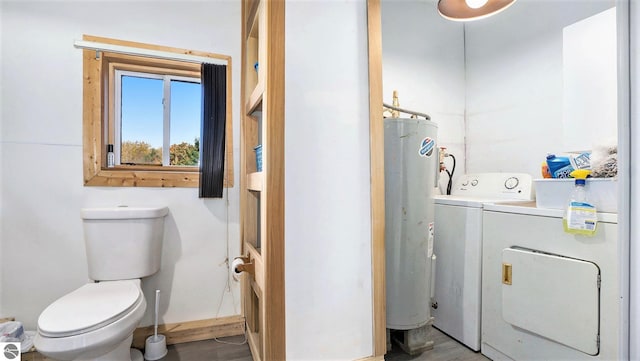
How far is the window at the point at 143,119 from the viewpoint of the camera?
1712mm

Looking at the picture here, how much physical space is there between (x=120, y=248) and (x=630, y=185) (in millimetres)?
2079

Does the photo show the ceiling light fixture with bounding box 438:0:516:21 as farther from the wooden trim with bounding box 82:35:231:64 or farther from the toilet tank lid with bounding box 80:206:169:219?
the toilet tank lid with bounding box 80:206:169:219

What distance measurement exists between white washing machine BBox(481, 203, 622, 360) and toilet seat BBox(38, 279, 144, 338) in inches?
74.2

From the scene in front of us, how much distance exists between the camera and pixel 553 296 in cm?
132

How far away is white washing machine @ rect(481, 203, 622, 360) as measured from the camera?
1183mm

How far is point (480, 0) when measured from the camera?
1.30 metres

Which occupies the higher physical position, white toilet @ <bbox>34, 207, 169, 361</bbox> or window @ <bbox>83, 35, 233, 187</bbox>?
window @ <bbox>83, 35, 233, 187</bbox>

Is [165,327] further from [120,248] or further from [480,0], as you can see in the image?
[480,0]

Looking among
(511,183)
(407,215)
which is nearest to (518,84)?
(511,183)

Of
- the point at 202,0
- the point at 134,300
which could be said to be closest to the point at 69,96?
the point at 202,0

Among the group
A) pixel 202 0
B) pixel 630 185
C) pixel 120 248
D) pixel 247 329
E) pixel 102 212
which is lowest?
pixel 247 329

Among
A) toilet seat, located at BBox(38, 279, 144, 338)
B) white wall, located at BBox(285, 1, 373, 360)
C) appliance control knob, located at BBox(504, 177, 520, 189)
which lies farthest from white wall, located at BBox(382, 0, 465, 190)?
toilet seat, located at BBox(38, 279, 144, 338)

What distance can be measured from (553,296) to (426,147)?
92 cm

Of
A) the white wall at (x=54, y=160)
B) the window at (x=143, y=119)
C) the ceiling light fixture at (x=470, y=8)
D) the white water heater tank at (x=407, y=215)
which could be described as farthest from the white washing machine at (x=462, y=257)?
the white wall at (x=54, y=160)
